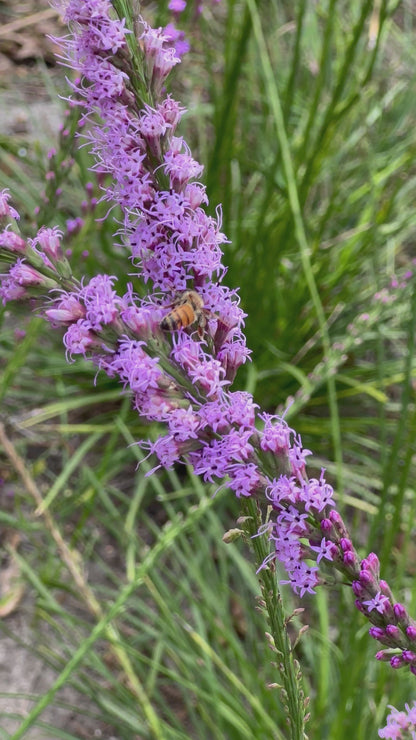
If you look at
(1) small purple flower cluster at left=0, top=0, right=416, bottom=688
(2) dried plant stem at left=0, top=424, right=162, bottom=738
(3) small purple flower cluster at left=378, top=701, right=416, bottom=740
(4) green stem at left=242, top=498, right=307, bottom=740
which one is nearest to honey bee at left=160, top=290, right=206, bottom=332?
(1) small purple flower cluster at left=0, top=0, right=416, bottom=688

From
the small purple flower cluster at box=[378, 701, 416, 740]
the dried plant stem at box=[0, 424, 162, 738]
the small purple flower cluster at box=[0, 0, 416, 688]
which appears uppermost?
the small purple flower cluster at box=[0, 0, 416, 688]

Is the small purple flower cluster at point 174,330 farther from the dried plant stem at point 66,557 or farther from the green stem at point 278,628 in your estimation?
the dried plant stem at point 66,557

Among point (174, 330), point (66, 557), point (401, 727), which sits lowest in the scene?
point (66, 557)

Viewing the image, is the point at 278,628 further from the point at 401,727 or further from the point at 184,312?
the point at 184,312

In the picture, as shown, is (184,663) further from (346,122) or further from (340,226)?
(346,122)

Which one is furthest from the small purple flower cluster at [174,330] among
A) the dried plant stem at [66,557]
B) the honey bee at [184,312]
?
the dried plant stem at [66,557]

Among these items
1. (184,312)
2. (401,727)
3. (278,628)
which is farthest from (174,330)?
(401,727)

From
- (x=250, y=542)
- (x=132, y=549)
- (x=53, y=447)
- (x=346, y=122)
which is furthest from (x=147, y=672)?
(x=346, y=122)

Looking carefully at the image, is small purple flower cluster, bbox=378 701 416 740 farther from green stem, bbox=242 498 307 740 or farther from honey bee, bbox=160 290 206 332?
honey bee, bbox=160 290 206 332
